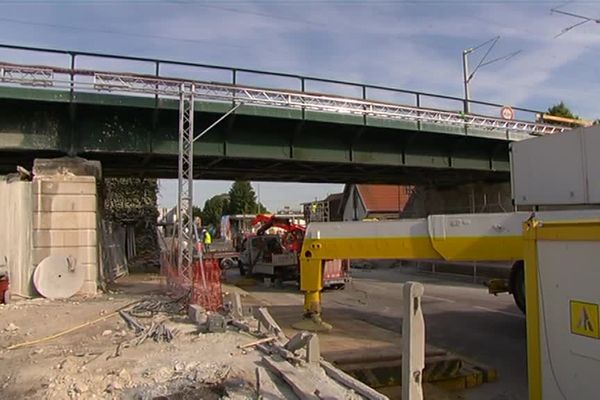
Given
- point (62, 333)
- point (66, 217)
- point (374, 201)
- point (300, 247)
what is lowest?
point (62, 333)

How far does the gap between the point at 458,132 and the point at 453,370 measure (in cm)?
1628

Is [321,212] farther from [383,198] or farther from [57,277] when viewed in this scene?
[57,277]

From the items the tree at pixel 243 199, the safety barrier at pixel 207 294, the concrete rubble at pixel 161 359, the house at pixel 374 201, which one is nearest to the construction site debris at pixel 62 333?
the concrete rubble at pixel 161 359

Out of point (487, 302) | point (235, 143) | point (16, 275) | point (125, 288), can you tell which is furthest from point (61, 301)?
point (487, 302)

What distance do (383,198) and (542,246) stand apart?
4969 centimetres

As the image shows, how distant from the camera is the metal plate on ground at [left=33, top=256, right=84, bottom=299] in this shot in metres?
15.4

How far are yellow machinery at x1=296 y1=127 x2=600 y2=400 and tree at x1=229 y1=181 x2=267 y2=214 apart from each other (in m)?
85.4

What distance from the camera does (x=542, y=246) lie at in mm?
6184

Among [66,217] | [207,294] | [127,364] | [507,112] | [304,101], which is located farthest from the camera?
[507,112]

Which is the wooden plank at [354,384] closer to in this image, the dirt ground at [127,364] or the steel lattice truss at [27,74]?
the dirt ground at [127,364]

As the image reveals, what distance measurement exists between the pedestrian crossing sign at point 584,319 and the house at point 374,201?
148 feet

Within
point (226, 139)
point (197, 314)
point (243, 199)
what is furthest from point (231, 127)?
point (243, 199)

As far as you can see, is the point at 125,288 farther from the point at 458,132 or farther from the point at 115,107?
the point at 458,132

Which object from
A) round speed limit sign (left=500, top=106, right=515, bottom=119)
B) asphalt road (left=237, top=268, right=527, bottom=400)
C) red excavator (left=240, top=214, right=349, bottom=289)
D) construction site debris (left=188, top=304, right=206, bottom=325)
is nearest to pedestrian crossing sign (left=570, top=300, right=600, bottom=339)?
asphalt road (left=237, top=268, right=527, bottom=400)
